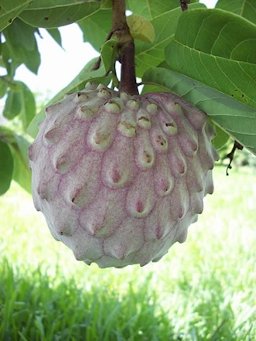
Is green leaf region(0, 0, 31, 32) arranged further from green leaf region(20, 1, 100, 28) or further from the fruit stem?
the fruit stem

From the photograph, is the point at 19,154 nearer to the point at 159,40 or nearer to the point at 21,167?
the point at 21,167

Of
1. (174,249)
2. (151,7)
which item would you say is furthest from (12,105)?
(174,249)

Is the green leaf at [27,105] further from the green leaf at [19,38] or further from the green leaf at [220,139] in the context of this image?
the green leaf at [220,139]

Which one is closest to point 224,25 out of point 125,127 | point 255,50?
point 255,50

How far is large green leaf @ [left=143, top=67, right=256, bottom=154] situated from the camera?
92 cm

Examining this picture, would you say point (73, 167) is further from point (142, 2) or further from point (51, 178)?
point (142, 2)

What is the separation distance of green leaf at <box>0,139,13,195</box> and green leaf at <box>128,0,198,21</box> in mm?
752

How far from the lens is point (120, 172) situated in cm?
86

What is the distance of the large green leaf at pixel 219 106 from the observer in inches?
36.1

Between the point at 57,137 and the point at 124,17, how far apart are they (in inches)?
11.2

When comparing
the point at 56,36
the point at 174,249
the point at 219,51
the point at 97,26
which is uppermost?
the point at 219,51

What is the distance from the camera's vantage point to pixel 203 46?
90cm

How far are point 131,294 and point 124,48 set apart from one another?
2283 mm

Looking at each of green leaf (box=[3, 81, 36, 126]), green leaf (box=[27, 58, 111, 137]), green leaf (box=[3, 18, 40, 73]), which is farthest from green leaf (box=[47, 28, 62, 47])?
green leaf (box=[27, 58, 111, 137])
